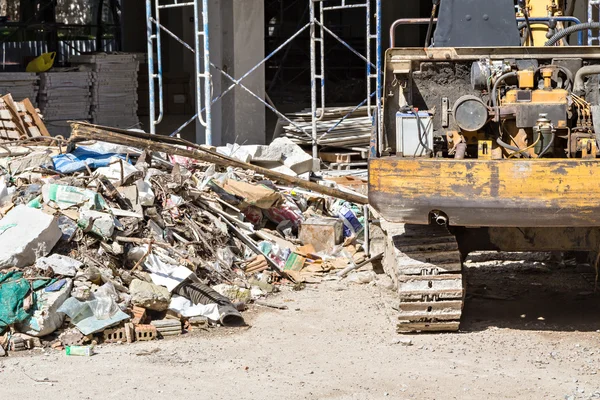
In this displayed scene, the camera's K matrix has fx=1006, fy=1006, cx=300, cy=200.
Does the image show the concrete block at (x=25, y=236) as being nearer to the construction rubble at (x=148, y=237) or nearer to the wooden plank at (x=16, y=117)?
the construction rubble at (x=148, y=237)

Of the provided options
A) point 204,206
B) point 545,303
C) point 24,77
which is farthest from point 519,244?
point 24,77

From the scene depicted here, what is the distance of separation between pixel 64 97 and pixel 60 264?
30.0 feet

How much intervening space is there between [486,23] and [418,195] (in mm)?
1857

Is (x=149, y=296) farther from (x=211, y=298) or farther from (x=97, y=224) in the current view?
(x=97, y=224)

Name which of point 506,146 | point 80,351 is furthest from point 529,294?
point 80,351

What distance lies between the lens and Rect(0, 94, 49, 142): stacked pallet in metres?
13.0

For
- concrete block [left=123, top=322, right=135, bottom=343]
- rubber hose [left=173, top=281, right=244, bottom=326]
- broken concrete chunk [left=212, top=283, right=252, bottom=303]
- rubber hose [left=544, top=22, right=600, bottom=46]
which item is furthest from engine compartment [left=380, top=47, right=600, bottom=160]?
concrete block [left=123, top=322, right=135, bottom=343]

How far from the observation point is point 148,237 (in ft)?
29.6

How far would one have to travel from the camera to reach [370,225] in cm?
1033

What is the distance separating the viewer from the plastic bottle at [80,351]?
7.09 metres

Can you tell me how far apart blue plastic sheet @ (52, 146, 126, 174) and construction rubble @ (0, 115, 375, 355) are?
0.6 inches

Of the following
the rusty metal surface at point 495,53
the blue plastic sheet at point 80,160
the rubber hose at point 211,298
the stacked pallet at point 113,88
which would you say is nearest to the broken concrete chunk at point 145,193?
the blue plastic sheet at point 80,160

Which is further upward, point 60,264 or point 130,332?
point 60,264

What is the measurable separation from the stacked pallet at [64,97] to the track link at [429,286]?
1010 cm
